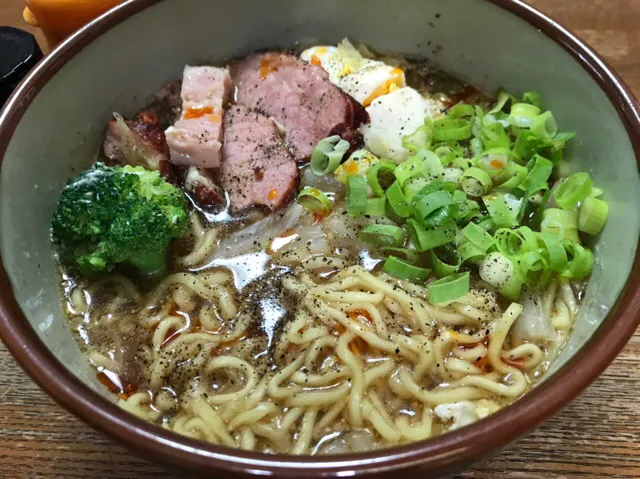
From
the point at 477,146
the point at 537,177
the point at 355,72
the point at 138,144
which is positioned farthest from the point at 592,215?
the point at 138,144

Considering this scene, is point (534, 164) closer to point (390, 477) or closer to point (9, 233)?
point (390, 477)

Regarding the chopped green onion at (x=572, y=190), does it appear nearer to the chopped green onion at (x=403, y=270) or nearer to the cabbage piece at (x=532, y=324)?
the cabbage piece at (x=532, y=324)

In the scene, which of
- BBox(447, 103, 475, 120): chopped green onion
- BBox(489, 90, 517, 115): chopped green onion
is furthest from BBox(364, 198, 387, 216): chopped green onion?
BBox(489, 90, 517, 115): chopped green onion

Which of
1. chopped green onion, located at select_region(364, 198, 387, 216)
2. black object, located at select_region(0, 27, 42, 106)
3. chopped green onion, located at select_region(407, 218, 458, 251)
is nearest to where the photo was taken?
chopped green onion, located at select_region(407, 218, 458, 251)

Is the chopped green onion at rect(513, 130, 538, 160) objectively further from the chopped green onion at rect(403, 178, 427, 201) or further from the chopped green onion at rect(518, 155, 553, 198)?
the chopped green onion at rect(403, 178, 427, 201)

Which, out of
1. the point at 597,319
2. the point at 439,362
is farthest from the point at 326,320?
the point at 597,319
